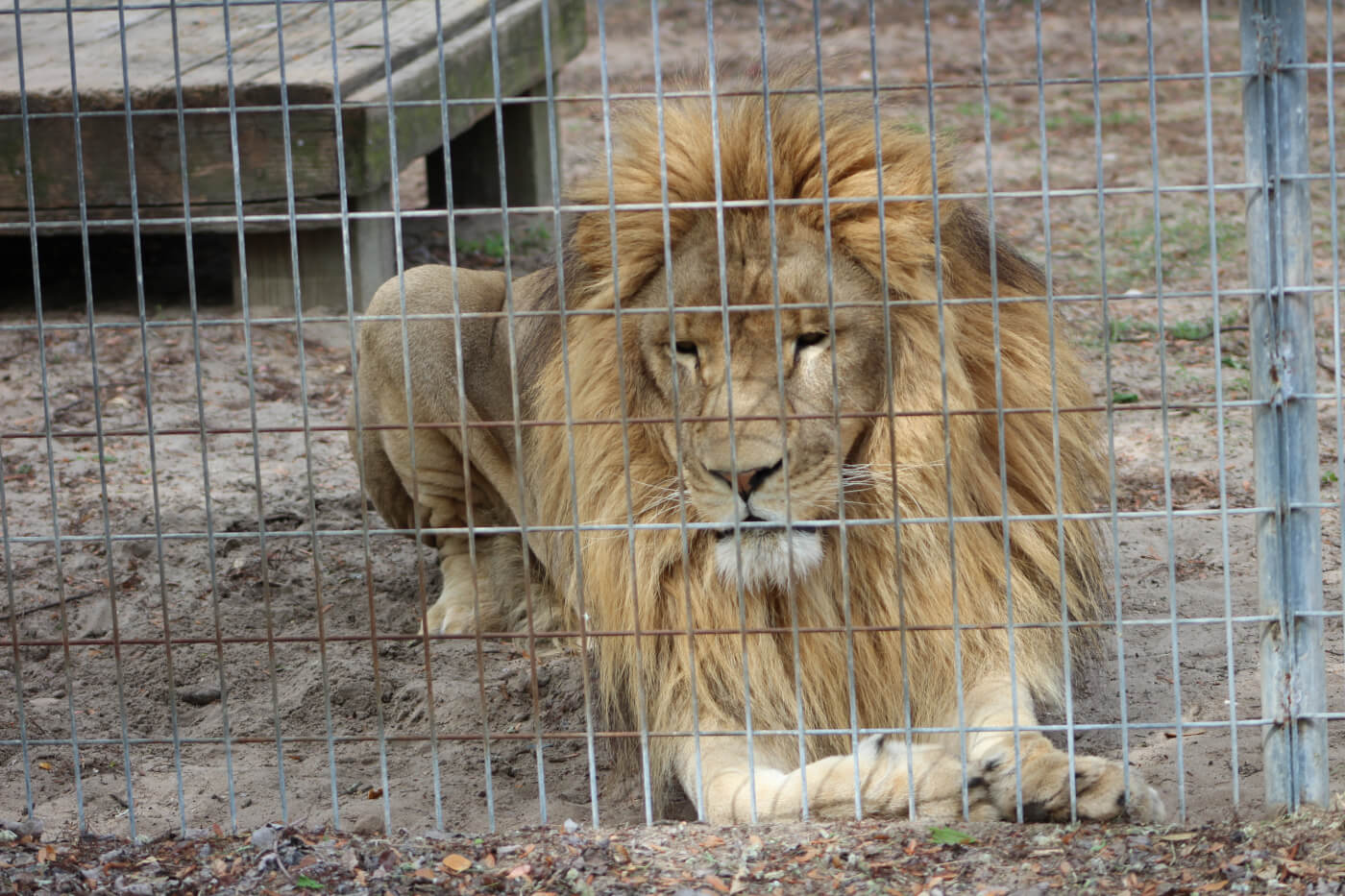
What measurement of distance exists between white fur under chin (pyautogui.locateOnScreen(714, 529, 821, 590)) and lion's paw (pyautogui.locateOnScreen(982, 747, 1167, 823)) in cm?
52

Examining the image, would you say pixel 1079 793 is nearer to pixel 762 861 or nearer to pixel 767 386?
pixel 762 861

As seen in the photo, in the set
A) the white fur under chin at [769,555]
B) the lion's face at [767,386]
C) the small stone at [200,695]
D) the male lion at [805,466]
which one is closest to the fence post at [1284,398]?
the male lion at [805,466]

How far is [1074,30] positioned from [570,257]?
33.9 ft

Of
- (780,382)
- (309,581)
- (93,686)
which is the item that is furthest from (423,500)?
(780,382)

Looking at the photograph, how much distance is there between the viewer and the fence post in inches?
99.0

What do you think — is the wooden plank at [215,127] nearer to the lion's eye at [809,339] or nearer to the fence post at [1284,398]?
the lion's eye at [809,339]

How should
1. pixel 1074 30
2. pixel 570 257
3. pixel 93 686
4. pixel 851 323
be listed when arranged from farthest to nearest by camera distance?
1. pixel 1074 30
2. pixel 93 686
3. pixel 570 257
4. pixel 851 323

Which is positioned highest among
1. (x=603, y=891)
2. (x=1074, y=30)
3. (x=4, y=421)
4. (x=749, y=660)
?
(x=1074, y=30)

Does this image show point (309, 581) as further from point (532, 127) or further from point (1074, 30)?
point (1074, 30)

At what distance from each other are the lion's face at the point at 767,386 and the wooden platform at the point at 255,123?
8.88 ft

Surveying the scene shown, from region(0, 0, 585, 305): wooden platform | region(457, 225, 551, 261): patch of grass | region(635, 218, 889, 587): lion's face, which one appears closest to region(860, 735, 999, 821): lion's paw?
region(635, 218, 889, 587): lion's face

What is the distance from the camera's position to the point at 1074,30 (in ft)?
41.5

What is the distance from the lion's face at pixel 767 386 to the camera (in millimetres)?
2881

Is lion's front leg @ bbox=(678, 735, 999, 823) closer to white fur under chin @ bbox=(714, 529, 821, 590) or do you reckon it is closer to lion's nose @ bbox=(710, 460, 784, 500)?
white fur under chin @ bbox=(714, 529, 821, 590)
